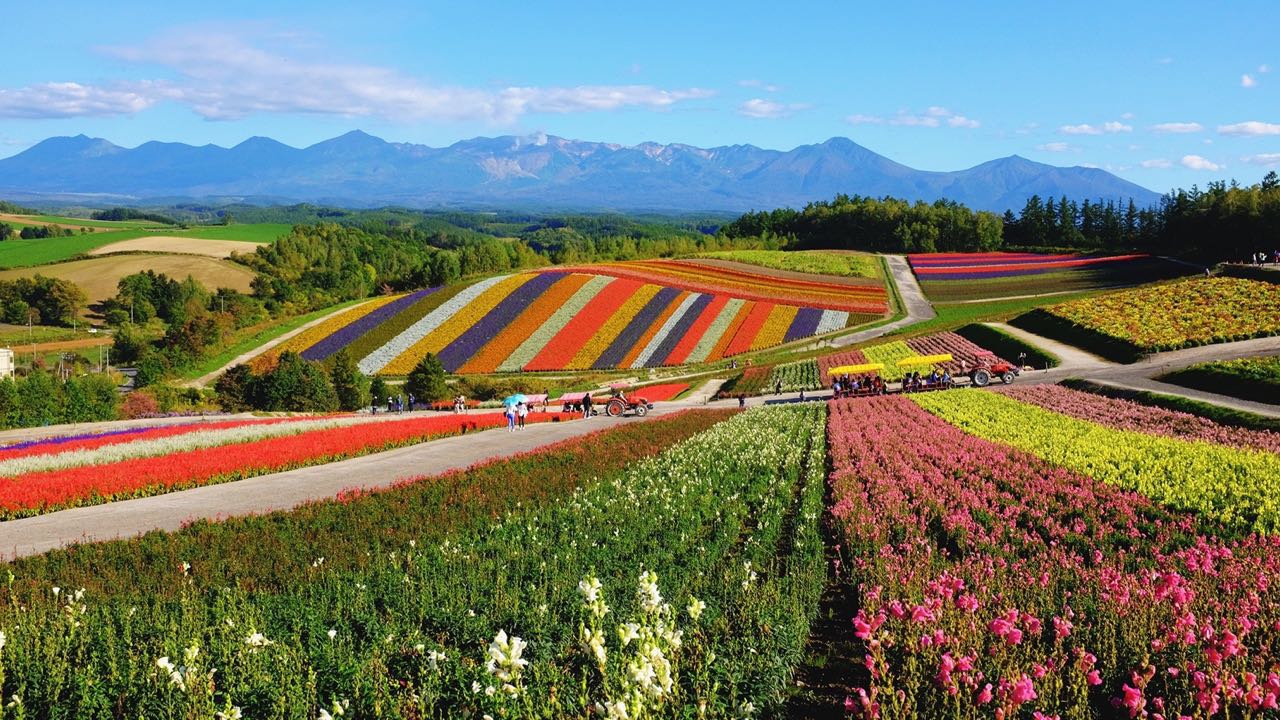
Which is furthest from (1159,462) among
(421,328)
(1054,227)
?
(1054,227)

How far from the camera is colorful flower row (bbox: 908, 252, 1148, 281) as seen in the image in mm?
88438

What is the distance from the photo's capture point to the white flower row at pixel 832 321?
63.8 meters

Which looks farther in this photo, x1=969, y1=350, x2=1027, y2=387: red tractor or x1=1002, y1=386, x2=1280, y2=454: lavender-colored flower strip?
x1=969, y1=350, x2=1027, y2=387: red tractor

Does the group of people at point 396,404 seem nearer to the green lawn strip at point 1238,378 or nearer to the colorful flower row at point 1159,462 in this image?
the colorful flower row at point 1159,462

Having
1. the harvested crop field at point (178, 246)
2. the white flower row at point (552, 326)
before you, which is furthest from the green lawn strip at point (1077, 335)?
the harvested crop field at point (178, 246)

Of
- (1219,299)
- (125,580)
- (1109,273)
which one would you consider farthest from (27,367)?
(1109,273)

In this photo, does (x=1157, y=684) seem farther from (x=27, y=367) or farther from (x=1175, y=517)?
(x=27, y=367)

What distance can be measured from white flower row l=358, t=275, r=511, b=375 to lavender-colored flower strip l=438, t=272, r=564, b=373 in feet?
10.2

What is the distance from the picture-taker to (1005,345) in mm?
49688

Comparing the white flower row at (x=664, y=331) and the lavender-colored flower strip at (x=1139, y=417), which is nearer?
the lavender-colored flower strip at (x=1139, y=417)

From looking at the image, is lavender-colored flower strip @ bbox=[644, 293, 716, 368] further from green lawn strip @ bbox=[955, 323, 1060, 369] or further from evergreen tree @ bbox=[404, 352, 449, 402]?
green lawn strip @ bbox=[955, 323, 1060, 369]

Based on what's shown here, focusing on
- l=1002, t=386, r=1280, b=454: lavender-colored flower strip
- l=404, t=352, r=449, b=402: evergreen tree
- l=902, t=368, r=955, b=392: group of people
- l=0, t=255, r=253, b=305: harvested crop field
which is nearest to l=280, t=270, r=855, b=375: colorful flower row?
l=404, t=352, r=449, b=402: evergreen tree

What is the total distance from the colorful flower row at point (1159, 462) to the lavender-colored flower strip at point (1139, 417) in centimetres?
101

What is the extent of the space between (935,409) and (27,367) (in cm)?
5866
